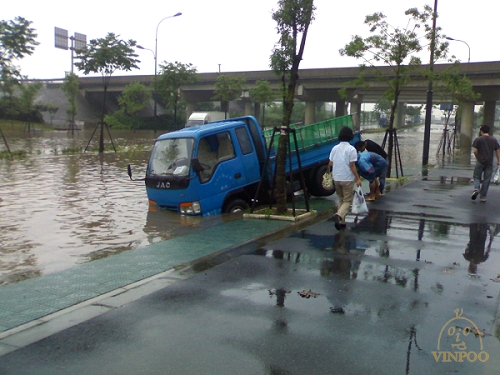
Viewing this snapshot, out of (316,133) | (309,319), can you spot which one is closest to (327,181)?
(316,133)

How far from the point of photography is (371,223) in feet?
33.4

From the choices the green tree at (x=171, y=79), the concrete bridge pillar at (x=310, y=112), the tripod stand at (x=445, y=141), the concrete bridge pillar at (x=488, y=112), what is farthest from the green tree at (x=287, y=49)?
the concrete bridge pillar at (x=310, y=112)

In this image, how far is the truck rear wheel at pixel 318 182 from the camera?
1414 cm

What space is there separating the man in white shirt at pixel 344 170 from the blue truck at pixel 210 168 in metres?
1.65

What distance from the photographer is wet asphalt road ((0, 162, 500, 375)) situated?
14.4 feet

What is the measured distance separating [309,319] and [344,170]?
14.8ft

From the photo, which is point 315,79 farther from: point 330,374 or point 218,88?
point 330,374

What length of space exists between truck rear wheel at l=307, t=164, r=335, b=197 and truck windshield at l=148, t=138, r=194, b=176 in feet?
12.8

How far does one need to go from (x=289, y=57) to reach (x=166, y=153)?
134 inches

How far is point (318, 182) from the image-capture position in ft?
46.4

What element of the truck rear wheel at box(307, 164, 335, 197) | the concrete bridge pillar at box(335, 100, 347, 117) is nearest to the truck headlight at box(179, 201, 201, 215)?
the truck rear wheel at box(307, 164, 335, 197)

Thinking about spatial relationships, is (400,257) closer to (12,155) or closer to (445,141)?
(12,155)

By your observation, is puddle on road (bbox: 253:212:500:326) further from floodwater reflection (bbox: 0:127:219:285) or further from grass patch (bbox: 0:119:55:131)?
grass patch (bbox: 0:119:55:131)

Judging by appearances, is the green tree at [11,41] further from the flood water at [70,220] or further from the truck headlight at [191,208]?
the truck headlight at [191,208]
